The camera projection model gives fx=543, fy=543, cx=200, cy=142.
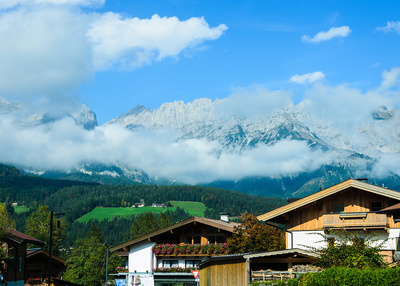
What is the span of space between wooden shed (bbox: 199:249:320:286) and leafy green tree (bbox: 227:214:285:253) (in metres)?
11.5

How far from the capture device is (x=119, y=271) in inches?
2469

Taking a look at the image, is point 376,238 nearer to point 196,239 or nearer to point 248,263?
point 248,263

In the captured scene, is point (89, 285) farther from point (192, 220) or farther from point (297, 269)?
point (297, 269)

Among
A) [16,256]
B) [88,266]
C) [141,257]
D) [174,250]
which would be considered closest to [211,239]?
[174,250]

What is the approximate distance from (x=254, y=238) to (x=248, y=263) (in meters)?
17.1

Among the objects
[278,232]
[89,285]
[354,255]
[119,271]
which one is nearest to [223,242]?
[278,232]

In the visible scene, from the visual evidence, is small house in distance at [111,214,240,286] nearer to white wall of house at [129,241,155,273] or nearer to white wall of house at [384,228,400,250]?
white wall of house at [129,241,155,273]

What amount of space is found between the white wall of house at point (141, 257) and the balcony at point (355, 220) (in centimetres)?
2638

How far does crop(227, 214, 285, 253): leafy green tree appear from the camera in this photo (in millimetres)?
50125

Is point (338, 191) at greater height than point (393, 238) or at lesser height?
greater

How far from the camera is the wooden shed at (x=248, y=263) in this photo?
111ft

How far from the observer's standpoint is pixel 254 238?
50.5 metres

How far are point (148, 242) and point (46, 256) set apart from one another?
1666cm

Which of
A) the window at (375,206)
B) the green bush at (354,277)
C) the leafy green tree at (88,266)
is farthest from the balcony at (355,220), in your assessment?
the leafy green tree at (88,266)
